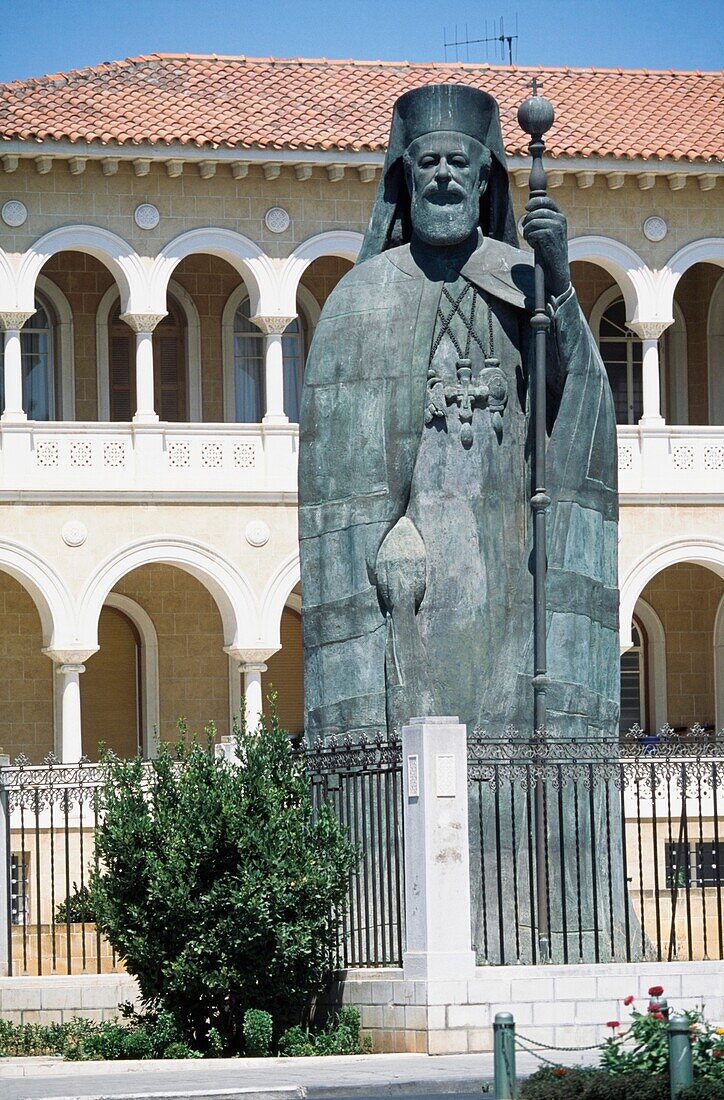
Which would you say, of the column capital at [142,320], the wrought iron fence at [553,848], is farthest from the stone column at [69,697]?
the wrought iron fence at [553,848]

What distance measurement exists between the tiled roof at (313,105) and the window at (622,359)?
3.15m

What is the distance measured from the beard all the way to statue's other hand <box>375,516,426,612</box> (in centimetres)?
170

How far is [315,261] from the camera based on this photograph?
38.9 metres

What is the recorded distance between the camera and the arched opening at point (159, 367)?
3781 cm

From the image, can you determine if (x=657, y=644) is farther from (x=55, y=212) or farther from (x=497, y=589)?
(x=497, y=589)

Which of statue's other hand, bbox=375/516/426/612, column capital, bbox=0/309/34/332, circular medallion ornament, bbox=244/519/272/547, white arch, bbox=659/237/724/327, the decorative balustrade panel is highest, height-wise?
white arch, bbox=659/237/724/327

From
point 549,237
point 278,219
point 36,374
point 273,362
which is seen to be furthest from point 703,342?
point 549,237

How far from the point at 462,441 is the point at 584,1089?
196 inches

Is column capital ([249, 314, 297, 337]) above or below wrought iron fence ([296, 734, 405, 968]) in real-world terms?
above

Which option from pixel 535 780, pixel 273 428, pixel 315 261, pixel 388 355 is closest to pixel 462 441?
pixel 388 355

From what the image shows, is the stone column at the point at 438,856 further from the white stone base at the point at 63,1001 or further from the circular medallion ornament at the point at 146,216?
the circular medallion ornament at the point at 146,216

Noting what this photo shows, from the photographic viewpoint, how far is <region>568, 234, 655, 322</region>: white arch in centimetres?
3753

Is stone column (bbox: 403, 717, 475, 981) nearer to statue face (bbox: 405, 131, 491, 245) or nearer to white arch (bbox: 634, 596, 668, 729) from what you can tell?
statue face (bbox: 405, 131, 491, 245)

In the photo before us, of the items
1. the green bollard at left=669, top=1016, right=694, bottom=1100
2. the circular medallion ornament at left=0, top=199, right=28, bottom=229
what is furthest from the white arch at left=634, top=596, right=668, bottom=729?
the green bollard at left=669, top=1016, right=694, bottom=1100
